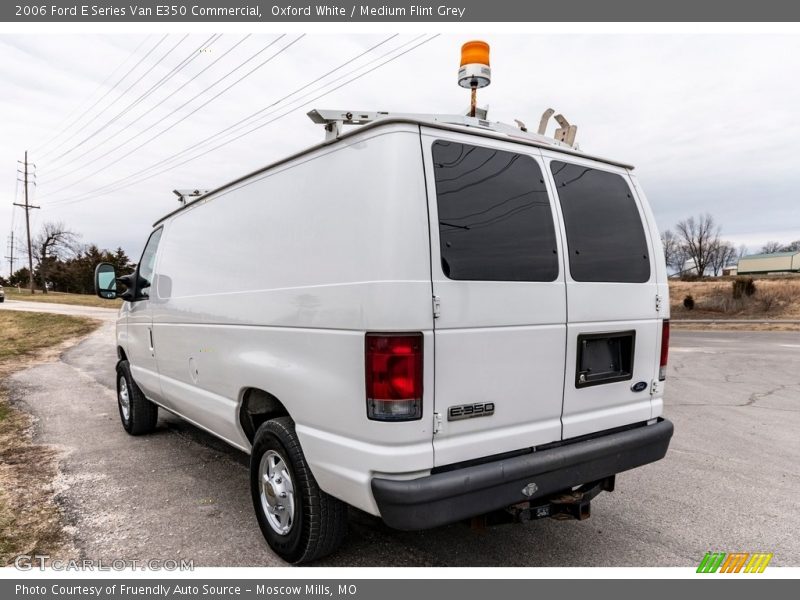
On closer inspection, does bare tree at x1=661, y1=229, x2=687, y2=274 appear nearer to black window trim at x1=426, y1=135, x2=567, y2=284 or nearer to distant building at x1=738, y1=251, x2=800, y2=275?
distant building at x1=738, y1=251, x2=800, y2=275

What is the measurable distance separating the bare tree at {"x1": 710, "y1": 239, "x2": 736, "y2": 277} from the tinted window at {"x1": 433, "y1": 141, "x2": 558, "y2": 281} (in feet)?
270

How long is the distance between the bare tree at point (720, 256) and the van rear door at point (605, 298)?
81.4 m

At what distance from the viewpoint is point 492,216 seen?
9.12 feet

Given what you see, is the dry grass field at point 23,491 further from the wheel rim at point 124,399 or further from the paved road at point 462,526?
the wheel rim at point 124,399

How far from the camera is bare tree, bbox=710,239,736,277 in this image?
73.8 metres

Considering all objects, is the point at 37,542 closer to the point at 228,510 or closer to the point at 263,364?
the point at 228,510

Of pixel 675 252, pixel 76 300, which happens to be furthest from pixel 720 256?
pixel 76 300

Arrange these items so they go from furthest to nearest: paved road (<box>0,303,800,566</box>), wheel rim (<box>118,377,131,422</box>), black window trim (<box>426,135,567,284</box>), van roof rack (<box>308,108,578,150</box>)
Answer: wheel rim (<box>118,377,131,422</box>) → paved road (<box>0,303,800,566</box>) → black window trim (<box>426,135,567,284</box>) → van roof rack (<box>308,108,578,150</box>)

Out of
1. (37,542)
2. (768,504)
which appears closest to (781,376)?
(768,504)

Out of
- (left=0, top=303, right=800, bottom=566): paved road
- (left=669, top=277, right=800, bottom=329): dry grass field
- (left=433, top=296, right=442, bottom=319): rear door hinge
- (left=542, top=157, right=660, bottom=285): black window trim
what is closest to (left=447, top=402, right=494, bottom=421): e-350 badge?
(left=433, top=296, right=442, bottom=319): rear door hinge

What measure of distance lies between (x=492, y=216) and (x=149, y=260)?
3821mm

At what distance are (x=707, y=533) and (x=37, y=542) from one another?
4.17 m

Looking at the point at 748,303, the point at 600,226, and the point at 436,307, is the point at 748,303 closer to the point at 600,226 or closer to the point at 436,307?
the point at 600,226

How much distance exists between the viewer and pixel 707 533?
346cm
